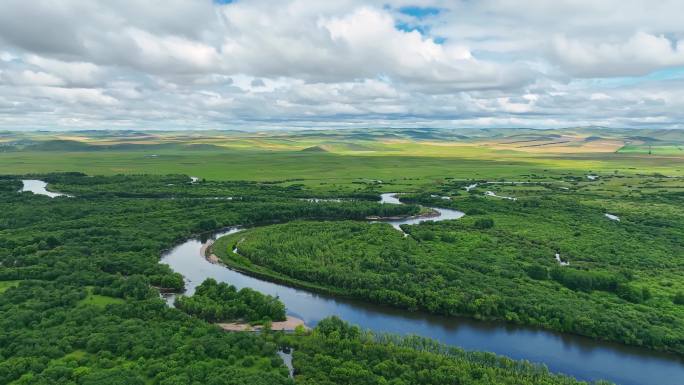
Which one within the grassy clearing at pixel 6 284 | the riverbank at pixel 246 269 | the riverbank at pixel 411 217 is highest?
the riverbank at pixel 411 217

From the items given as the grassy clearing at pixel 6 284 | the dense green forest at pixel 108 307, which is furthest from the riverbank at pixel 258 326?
the grassy clearing at pixel 6 284

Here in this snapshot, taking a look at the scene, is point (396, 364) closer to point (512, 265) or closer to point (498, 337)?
point (498, 337)

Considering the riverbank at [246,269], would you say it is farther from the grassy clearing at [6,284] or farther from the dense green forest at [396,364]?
the grassy clearing at [6,284]

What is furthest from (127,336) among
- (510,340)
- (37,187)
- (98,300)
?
(37,187)

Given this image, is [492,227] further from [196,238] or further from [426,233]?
[196,238]

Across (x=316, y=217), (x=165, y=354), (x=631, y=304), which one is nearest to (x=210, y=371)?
(x=165, y=354)
